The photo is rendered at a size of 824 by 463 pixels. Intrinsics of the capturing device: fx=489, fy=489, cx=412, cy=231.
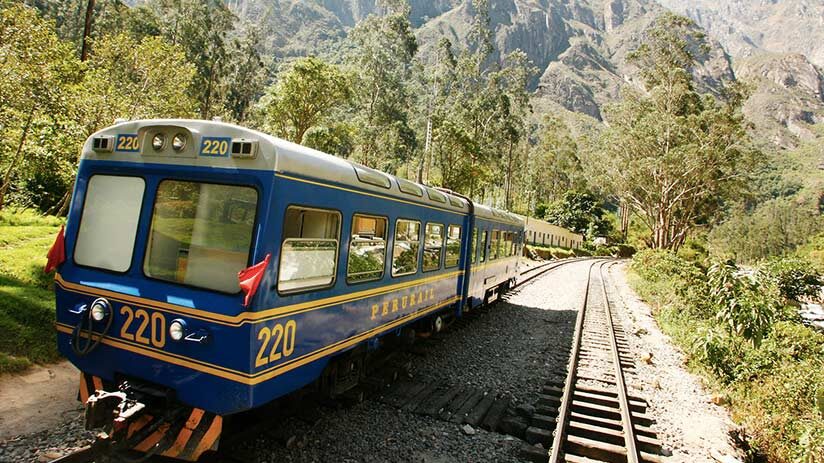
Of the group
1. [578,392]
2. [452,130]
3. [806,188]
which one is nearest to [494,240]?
[578,392]

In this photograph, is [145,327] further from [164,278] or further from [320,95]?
[320,95]

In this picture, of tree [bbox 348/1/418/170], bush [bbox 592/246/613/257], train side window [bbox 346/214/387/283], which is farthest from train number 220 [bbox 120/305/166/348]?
bush [bbox 592/246/613/257]

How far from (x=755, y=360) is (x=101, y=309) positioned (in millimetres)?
10244

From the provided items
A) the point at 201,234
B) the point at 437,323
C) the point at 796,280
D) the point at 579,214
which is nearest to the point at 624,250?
the point at 579,214

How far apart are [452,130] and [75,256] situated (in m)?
30.6

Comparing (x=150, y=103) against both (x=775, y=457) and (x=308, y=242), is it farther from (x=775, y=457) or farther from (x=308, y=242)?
(x=775, y=457)

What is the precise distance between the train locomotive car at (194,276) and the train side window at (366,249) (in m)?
0.26

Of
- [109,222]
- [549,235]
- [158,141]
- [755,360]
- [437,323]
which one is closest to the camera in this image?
[158,141]

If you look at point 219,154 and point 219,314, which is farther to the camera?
point 219,154

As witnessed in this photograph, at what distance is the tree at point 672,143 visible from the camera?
36844 mm

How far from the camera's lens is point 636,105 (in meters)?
42.8

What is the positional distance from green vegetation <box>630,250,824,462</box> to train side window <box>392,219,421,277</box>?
16.9 ft

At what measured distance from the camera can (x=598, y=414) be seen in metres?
6.59

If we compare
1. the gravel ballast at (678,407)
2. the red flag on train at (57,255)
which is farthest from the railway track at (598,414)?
the red flag on train at (57,255)
